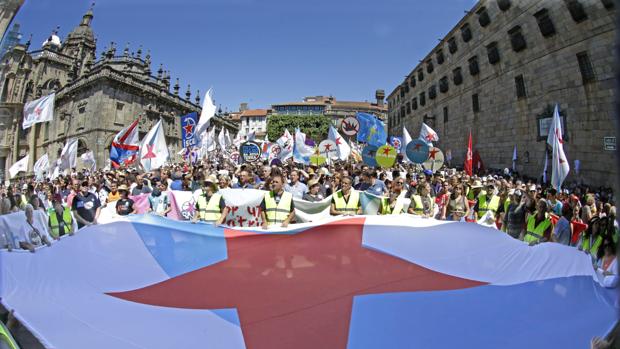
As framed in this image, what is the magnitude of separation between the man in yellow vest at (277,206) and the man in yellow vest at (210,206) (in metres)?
0.74

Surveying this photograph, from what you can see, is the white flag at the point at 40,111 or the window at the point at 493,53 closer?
the white flag at the point at 40,111

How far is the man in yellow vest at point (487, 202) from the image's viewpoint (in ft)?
23.4

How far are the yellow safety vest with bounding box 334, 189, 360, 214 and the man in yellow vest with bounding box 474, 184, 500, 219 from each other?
3.22 meters

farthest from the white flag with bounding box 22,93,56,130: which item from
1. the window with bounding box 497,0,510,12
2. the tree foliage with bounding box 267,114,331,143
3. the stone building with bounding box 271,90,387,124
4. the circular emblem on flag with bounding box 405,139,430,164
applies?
the stone building with bounding box 271,90,387,124

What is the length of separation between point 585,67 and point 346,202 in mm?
14052

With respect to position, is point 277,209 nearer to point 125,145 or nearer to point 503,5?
point 125,145

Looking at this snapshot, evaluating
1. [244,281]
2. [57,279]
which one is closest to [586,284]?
[244,281]

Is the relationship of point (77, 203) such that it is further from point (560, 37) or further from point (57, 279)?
point (560, 37)

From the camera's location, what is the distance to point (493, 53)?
2008 centimetres

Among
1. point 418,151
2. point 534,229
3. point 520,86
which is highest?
point 520,86

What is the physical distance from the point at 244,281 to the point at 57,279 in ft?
6.04

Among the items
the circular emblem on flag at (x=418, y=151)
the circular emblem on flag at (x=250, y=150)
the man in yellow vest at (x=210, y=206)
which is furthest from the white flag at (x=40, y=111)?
the circular emblem on flag at (x=418, y=151)

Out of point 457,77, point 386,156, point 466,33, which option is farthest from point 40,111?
point 466,33

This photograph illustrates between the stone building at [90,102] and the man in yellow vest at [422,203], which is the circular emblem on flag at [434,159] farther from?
the stone building at [90,102]
